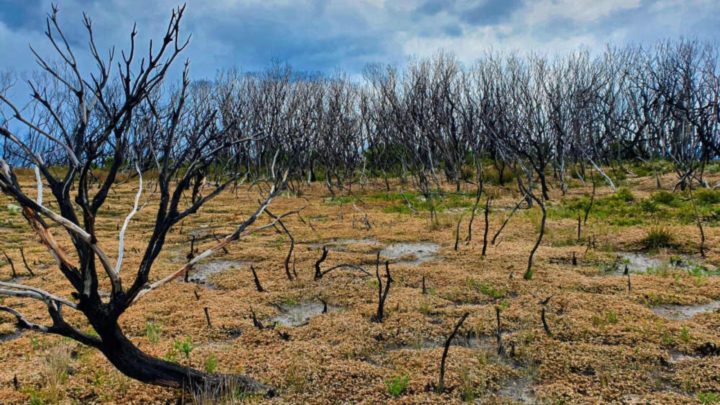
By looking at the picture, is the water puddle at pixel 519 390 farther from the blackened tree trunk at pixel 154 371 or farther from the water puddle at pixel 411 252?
the water puddle at pixel 411 252

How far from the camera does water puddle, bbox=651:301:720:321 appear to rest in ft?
19.5

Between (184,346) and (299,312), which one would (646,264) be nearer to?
(299,312)

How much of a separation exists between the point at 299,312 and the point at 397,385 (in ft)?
8.14

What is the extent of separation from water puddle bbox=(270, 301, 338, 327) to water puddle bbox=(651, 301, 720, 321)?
4097 millimetres

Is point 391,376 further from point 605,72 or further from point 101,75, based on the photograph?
point 605,72

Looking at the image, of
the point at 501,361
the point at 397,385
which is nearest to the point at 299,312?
the point at 397,385

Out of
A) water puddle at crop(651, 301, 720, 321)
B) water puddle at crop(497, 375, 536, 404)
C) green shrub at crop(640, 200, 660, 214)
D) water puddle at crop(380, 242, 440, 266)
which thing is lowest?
water puddle at crop(497, 375, 536, 404)

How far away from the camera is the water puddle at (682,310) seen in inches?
234

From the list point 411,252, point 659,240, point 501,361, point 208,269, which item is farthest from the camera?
point 411,252

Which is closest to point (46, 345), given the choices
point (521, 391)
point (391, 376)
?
point (391, 376)

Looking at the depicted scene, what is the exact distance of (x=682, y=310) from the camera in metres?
6.16

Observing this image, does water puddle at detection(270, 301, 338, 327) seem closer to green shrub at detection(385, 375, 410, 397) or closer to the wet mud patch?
green shrub at detection(385, 375, 410, 397)

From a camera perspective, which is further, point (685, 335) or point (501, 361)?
point (685, 335)

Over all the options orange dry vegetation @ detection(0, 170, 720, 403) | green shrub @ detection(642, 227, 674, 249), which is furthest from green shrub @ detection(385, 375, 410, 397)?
green shrub @ detection(642, 227, 674, 249)
